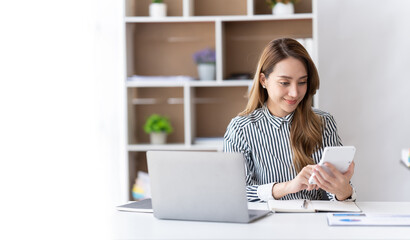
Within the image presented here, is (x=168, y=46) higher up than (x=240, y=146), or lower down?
higher up

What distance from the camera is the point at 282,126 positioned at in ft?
8.08

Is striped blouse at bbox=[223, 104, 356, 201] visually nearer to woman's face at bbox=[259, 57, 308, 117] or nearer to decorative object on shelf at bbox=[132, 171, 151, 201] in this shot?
woman's face at bbox=[259, 57, 308, 117]

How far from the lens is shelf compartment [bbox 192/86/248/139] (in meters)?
4.08

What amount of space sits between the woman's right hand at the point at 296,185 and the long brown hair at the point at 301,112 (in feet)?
0.70

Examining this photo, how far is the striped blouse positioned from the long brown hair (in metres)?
0.03

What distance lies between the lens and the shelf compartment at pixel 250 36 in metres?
3.96

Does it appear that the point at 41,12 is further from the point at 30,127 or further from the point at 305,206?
the point at 305,206

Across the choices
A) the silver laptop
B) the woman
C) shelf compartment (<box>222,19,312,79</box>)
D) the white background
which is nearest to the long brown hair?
the woman

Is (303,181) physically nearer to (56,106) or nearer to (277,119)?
(277,119)

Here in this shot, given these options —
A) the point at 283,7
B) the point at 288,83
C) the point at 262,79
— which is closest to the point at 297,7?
the point at 283,7

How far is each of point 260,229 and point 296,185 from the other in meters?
0.39

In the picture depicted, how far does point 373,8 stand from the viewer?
13.1ft

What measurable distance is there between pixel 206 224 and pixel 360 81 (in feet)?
8.30

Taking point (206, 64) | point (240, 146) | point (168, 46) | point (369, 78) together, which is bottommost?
point (240, 146)
